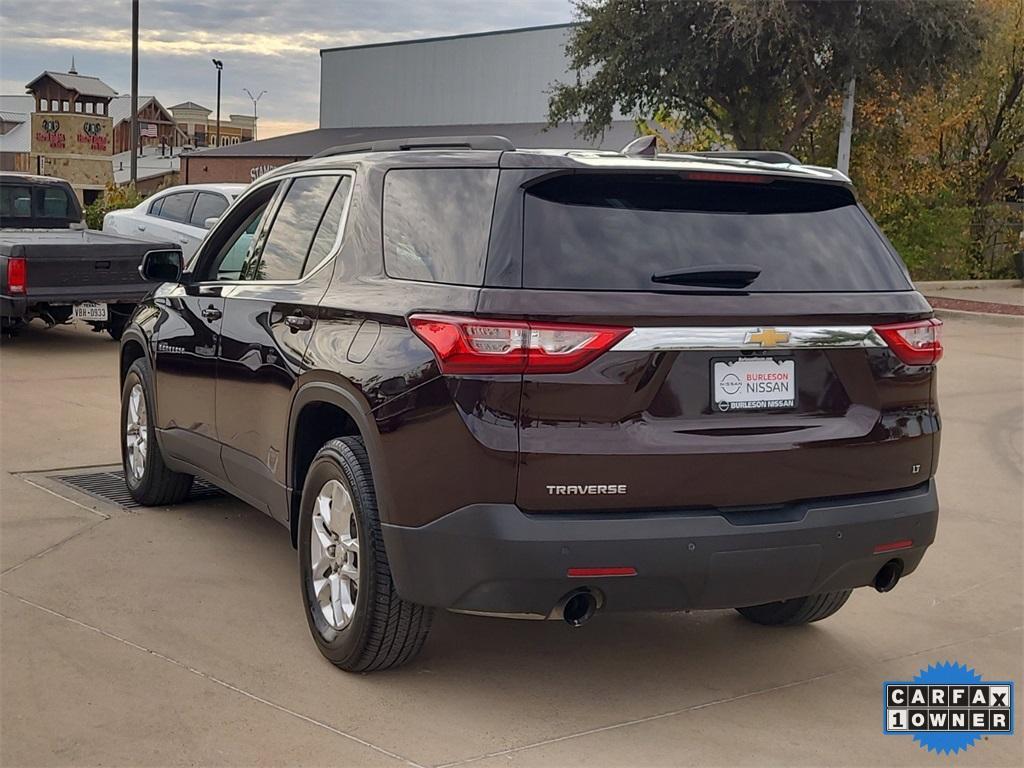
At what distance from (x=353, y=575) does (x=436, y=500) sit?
0.68 meters

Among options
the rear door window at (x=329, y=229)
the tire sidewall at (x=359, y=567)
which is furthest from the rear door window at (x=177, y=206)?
the tire sidewall at (x=359, y=567)

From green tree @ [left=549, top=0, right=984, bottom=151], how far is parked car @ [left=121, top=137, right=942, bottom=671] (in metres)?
19.9

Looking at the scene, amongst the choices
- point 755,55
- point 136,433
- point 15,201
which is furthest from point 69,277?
point 755,55

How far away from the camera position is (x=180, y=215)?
54.7ft

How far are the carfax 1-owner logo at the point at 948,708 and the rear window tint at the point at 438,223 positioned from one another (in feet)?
7.14

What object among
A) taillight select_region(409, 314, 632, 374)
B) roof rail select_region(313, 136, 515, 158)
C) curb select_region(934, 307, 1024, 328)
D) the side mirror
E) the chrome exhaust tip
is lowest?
curb select_region(934, 307, 1024, 328)

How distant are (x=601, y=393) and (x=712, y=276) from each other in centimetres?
58

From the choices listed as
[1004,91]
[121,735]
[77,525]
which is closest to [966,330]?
[1004,91]

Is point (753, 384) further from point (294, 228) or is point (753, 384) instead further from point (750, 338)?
point (294, 228)

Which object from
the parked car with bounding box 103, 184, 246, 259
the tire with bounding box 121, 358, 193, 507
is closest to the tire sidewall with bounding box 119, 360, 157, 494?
the tire with bounding box 121, 358, 193, 507

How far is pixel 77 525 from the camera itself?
656cm

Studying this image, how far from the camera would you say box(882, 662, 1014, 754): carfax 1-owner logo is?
4.38 m

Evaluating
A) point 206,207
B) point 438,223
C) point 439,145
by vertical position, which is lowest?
point 206,207

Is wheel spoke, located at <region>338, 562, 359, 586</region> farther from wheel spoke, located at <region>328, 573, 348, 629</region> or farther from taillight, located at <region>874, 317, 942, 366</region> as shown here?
taillight, located at <region>874, 317, 942, 366</region>
